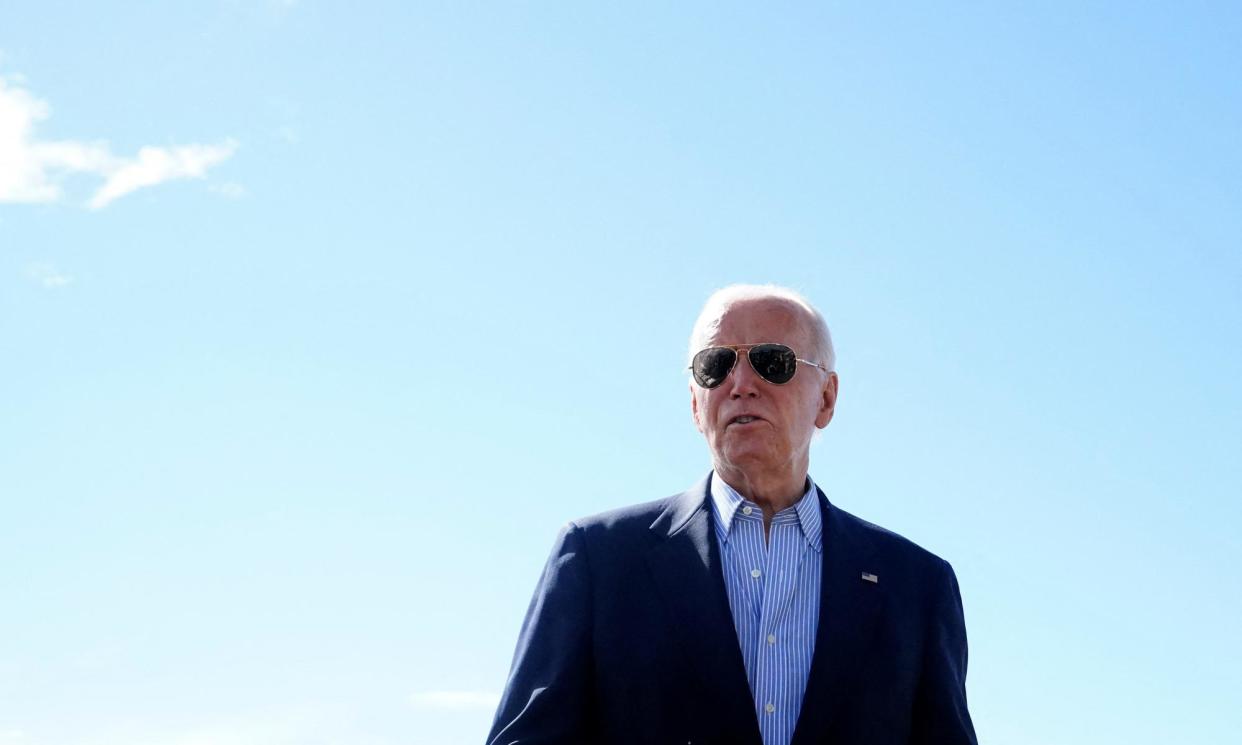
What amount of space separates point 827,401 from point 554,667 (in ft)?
9.12

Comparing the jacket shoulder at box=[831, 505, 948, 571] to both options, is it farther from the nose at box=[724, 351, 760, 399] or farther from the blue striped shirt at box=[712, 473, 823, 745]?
the nose at box=[724, 351, 760, 399]

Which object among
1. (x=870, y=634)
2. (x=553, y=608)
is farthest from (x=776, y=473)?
(x=553, y=608)

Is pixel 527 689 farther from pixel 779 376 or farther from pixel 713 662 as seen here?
pixel 779 376

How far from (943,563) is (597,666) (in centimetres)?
262

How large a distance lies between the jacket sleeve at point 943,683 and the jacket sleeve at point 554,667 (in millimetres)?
2103

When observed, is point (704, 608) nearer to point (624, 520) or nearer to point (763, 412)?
point (624, 520)

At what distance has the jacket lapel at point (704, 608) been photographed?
787 centimetres

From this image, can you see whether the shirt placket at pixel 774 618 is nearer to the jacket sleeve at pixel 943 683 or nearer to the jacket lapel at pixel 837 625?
the jacket lapel at pixel 837 625

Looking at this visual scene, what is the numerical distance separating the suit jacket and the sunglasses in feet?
2.50

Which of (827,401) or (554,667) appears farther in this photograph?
(827,401)

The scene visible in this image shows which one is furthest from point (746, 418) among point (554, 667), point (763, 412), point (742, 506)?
point (554, 667)

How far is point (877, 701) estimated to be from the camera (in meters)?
8.16

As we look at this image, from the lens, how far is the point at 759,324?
890 cm

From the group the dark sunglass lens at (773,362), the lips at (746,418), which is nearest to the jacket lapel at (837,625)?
the lips at (746,418)
